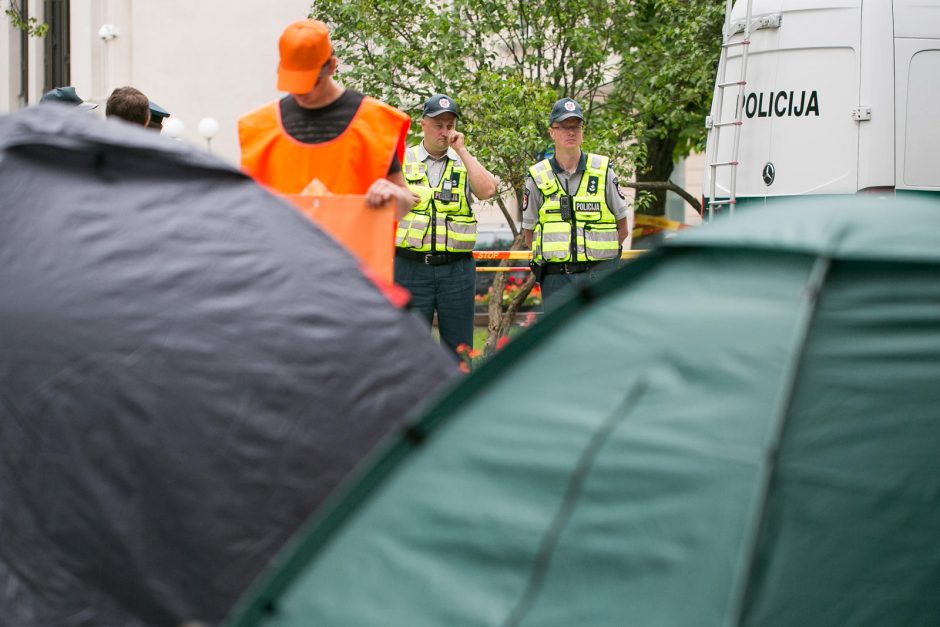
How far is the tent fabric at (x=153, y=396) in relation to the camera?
157 inches

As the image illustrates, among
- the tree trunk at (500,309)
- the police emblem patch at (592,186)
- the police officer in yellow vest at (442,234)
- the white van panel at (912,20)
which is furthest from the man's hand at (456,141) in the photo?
the tree trunk at (500,309)

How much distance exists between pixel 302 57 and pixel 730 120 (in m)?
6.23

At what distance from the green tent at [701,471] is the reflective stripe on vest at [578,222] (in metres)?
4.84

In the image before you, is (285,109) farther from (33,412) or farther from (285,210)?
(33,412)

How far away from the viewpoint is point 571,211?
8.37 meters

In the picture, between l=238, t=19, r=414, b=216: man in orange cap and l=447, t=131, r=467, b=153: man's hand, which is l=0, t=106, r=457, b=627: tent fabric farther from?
l=447, t=131, r=467, b=153: man's hand

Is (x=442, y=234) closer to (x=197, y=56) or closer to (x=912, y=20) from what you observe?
(x=912, y=20)

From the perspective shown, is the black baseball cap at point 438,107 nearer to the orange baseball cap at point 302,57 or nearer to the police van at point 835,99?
the orange baseball cap at point 302,57

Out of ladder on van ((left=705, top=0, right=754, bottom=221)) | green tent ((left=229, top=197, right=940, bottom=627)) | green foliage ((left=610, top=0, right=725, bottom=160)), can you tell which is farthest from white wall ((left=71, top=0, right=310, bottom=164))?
green tent ((left=229, top=197, right=940, bottom=627))

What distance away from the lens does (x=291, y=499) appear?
4098 mm

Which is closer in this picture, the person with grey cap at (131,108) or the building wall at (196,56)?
the person with grey cap at (131,108)

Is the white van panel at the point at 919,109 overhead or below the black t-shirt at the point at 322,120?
overhead

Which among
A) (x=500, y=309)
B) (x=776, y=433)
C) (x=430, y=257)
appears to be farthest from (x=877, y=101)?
(x=776, y=433)

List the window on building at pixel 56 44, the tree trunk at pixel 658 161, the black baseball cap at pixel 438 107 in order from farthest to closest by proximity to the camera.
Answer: the window on building at pixel 56 44 < the tree trunk at pixel 658 161 < the black baseball cap at pixel 438 107
